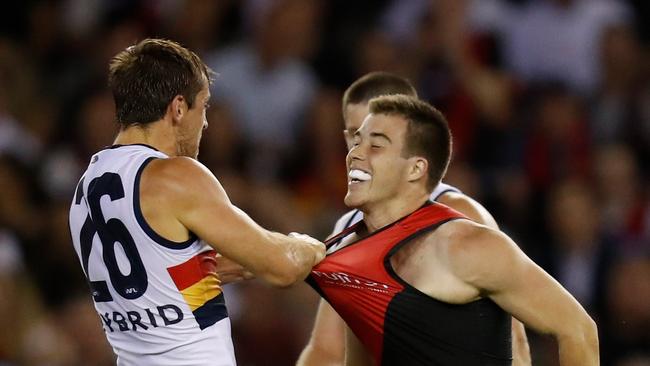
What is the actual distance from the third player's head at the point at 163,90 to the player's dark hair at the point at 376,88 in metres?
1.53

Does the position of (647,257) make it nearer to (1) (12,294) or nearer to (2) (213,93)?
(2) (213,93)

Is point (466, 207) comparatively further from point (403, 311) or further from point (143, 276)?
point (143, 276)

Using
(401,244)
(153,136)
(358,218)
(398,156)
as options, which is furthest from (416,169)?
(153,136)

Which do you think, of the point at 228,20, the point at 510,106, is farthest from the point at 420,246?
the point at 228,20

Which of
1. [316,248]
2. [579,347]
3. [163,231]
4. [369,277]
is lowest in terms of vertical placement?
[579,347]

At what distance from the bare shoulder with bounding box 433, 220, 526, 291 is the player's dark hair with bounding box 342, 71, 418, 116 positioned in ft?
5.36

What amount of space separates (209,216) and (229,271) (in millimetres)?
702

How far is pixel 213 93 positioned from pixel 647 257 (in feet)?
12.1

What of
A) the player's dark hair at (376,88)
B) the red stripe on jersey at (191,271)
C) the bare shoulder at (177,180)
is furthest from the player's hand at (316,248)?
the player's dark hair at (376,88)

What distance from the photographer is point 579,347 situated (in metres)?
5.23

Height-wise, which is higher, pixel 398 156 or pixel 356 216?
pixel 398 156

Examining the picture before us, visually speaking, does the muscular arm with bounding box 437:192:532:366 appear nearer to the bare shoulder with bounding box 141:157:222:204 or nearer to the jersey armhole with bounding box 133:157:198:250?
the bare shoulder with bounding box 141:157:222:204

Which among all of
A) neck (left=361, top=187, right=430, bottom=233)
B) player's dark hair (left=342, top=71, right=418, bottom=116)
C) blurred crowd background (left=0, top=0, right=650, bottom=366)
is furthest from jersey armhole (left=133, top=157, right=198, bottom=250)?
blurred crowd background (left=0, top=0, right=650, bottom=366)

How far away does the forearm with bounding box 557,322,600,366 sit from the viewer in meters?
5.23
